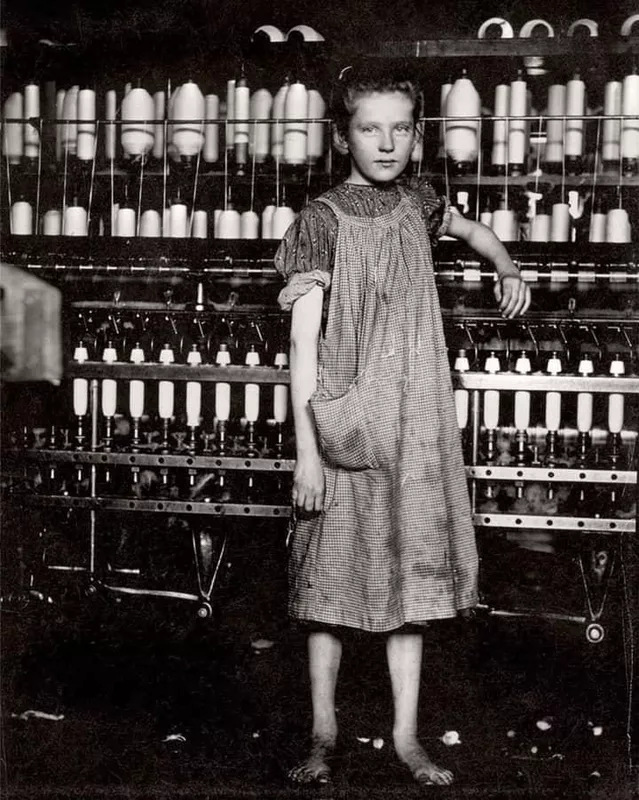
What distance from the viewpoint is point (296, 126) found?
9.56 feet

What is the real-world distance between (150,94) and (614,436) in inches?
79.4

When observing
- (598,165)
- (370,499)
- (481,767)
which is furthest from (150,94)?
(481,767)

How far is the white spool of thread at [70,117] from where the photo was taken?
309 cm

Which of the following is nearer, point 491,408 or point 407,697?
point 407,697

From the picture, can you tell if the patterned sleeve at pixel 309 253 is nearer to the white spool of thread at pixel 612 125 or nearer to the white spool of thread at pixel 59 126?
the white spool of thread at pixel 612 125

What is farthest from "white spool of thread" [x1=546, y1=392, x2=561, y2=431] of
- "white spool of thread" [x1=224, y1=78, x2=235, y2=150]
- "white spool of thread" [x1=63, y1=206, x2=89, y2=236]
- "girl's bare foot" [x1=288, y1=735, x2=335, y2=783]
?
"white spool of thread" [x1=63, y1=206, x2=89, y2=236]

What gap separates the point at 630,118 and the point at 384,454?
1677 millimetres

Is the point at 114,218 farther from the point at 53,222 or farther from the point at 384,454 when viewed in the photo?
the point at 384,454

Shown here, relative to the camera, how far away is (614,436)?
2609mm

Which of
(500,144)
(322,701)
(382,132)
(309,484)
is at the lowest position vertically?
(322,701)

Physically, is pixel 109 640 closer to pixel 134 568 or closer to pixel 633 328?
pixel 134 568

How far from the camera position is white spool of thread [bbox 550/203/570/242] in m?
2.91

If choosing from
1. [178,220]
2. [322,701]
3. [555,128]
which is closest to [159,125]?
[178,220]

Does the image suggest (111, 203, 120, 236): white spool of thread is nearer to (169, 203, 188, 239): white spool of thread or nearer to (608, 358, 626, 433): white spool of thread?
(169, 203, 188, 239): white spool of thread
